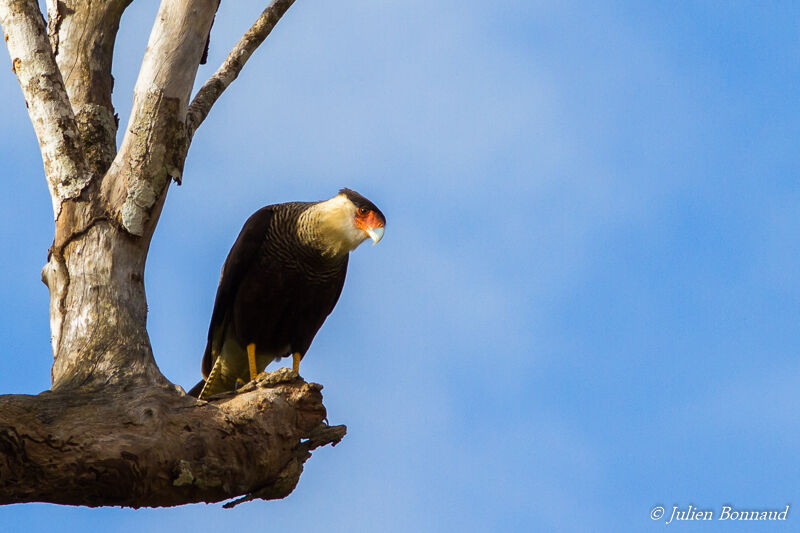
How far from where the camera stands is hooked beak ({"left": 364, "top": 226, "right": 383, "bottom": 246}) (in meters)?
5.48

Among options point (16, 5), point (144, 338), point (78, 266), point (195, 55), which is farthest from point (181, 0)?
point (144, 338)

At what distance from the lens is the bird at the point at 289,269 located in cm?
552

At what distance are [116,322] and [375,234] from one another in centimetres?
193

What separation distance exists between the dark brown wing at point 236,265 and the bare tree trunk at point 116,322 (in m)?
0.91

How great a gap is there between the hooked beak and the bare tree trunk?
1.19 metres

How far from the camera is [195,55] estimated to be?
4637 millimetres

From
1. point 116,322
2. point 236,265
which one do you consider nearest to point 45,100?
point 116,322

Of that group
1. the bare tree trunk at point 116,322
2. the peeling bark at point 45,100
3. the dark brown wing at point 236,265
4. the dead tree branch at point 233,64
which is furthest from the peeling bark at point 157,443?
the dark brown wing at point 236,265

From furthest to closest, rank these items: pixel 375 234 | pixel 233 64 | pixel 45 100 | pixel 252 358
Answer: pixel 252 358, pixel 375 234, pixel 233 64, pixel 45 100

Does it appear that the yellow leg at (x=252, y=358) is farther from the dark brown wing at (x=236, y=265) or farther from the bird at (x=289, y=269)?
the dark brown wing at (x=236, y=265)

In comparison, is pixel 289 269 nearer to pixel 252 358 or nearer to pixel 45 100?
pixel 252 358

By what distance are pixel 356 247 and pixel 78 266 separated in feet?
6.41

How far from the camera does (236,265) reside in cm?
558

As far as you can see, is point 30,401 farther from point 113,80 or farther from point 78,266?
point 113,80
